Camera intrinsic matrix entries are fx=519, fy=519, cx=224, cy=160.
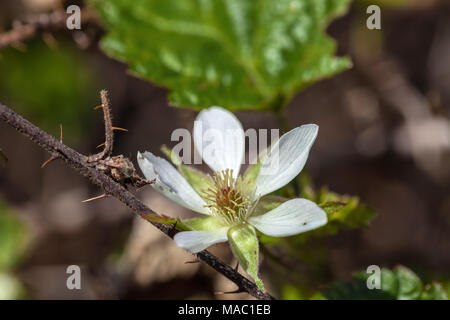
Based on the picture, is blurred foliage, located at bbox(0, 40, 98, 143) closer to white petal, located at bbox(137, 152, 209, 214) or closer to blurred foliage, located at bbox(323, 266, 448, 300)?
white petal, located at bbox(137, 152, 209, 214)

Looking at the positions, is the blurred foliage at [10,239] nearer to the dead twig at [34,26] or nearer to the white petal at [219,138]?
the dead twig at [34,26]

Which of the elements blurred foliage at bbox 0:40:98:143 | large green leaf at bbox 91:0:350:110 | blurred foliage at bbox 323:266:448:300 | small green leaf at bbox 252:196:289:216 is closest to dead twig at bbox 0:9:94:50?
large green leaf at bbox 91:0:350:110

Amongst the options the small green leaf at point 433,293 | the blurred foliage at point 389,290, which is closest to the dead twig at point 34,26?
the blurred foliage at point 389,290

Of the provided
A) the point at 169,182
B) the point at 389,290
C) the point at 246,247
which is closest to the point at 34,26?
the point at 169,182

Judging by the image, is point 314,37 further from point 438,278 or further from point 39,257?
point 39,257

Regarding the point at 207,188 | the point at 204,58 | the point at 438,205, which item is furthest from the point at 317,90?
the point at 207,188
